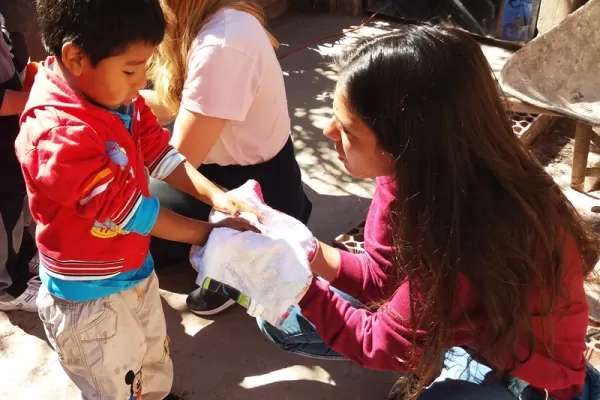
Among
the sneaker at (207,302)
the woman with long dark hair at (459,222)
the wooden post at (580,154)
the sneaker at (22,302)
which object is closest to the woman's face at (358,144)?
the woman with long dark hair at (459,222)

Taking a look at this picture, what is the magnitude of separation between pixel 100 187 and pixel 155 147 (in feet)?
1.34

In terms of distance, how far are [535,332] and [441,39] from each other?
68 cm

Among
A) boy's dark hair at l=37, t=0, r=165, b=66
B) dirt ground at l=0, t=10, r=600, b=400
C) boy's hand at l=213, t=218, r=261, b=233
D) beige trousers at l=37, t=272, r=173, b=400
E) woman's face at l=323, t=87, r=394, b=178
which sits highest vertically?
boy's dark hair at l=37, t=0, r=165, b=66

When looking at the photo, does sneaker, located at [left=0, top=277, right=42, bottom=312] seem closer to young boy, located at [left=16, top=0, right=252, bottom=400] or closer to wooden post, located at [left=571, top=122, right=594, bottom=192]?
young boy, located at [left=16, top=0, right=252, bottom=400]

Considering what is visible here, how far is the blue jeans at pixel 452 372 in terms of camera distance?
163 centimetres

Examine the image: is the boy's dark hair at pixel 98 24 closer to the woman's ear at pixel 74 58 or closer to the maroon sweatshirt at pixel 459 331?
the woman's ear at pixel 74 58

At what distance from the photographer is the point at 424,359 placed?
4.93 ft

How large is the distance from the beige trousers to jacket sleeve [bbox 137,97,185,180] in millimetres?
308

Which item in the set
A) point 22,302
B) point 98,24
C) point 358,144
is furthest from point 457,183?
point 22,302

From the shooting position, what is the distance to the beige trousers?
1626mm

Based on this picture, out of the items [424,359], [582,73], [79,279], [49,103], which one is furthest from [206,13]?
[582,73]

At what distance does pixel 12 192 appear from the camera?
7.67 feet

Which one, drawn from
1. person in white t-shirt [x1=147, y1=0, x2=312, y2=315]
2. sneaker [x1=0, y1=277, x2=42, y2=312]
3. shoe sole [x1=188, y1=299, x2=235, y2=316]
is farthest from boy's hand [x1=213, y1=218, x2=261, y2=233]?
sneaker [x1=0, y1=277, x2=42, y2=312]

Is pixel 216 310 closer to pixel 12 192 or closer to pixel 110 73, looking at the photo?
pixel 12 192
